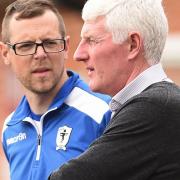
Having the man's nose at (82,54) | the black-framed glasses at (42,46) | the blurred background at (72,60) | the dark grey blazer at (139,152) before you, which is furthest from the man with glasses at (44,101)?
the blurred background at (72,60)

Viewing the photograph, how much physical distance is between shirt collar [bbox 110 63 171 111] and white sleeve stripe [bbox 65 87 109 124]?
76cm

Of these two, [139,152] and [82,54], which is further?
[82,54]

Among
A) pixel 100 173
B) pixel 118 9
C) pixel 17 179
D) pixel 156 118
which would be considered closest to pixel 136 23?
pixel 118 9

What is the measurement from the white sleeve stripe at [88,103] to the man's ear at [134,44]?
794mm

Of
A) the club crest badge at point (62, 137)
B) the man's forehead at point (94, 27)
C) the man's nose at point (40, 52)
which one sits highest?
the man's forehead at point (94, 27)

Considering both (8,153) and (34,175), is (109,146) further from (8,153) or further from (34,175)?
(8,153)

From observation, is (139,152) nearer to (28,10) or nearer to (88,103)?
(88,103)

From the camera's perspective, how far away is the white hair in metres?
2.73

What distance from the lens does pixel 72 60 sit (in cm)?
1352

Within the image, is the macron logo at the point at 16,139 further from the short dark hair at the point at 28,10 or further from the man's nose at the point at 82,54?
the man's nose at the point at 82,54

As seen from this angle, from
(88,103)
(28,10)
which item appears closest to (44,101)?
(88,103)

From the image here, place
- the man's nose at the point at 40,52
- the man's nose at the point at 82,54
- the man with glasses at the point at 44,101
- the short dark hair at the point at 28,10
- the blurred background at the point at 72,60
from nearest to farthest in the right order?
the man's nose at the point at 82,54, the man with glasses at the point at 44,101, the man's nose at the point at 40,52, the short dark hair at the point at 28,10, the blurred background at the point at 72,60

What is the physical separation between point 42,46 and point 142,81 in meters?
1.03

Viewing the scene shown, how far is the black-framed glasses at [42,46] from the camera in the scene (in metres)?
3.63
